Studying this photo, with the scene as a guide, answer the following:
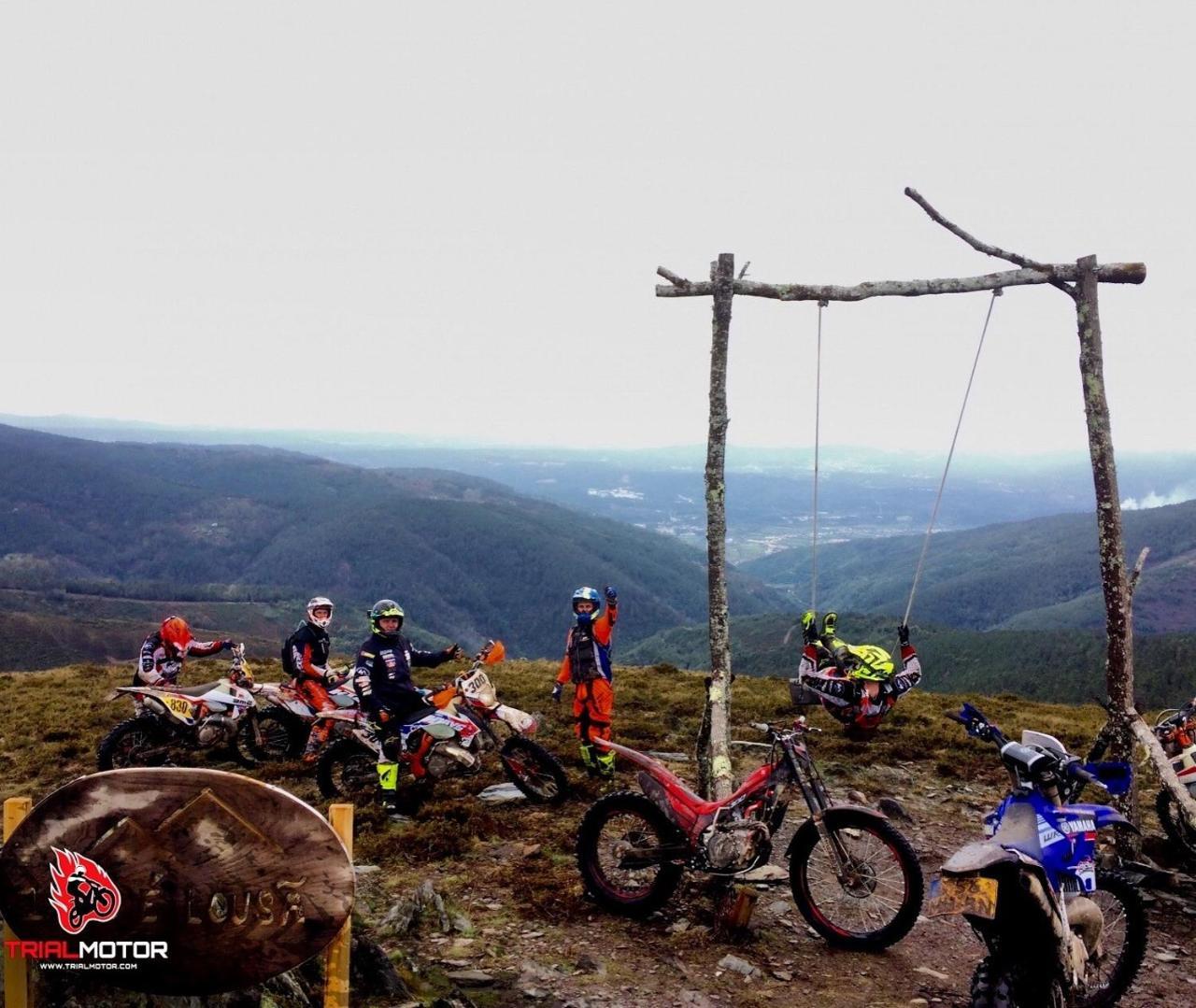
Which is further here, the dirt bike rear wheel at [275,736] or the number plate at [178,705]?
the dirt bike rear wheel at [275,736]

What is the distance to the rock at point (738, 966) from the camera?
20.8ft

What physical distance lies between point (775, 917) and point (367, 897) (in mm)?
3832

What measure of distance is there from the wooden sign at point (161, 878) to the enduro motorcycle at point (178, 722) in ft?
32.2

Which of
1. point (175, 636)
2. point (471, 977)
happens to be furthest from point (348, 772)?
point (471, 977)

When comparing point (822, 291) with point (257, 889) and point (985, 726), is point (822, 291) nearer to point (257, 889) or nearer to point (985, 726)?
point (985, 726)

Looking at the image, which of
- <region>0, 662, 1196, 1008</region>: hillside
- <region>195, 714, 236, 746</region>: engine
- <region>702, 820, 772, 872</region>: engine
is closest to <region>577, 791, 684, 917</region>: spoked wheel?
<region>0, 662, 1196, 1008</region>: hillside

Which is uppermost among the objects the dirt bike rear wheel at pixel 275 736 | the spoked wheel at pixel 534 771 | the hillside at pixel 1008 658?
the spoked wheel at pixel 534 771

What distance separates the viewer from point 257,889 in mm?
3512

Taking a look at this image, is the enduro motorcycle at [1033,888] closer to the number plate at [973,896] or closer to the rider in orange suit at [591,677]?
the number plate at [973,896]

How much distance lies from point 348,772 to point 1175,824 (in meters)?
10.3

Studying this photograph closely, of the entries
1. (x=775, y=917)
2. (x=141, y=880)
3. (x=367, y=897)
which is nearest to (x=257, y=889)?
(x=141, y=880)

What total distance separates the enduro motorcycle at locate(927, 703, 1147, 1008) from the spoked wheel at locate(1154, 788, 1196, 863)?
3.86 metres

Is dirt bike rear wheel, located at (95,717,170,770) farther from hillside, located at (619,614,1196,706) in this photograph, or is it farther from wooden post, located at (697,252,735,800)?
hillside, located at (619,614,1196,706)

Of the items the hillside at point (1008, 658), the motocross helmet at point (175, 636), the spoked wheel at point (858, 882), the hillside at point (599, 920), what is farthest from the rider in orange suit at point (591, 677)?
the hillside at point (1008, 658)
